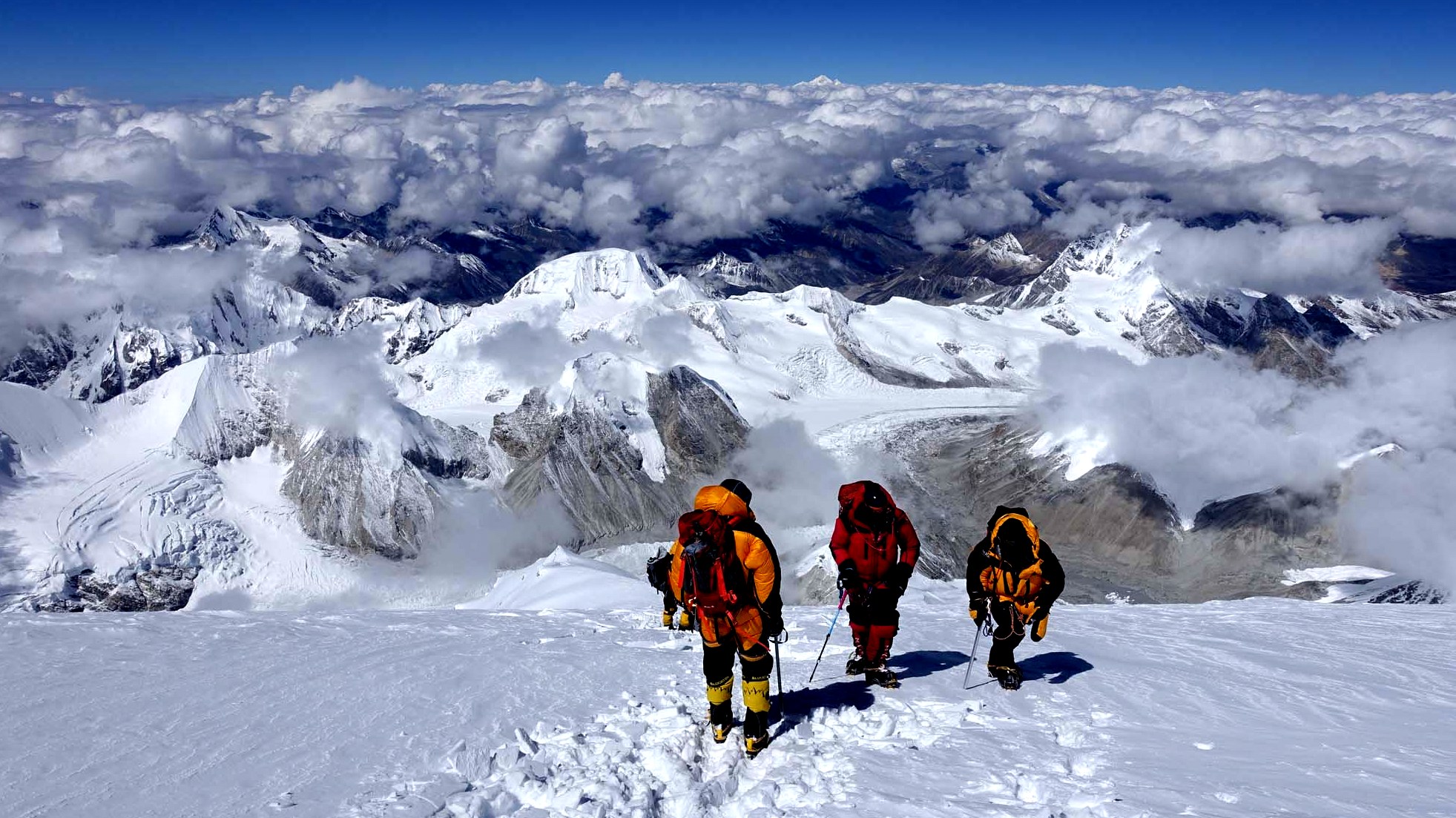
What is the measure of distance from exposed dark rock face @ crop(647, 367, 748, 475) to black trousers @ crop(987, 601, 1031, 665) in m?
126

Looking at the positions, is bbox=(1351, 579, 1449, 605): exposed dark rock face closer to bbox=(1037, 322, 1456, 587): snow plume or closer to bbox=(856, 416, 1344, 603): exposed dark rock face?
bbox=(1037, 322, 1456, 587): snow plume

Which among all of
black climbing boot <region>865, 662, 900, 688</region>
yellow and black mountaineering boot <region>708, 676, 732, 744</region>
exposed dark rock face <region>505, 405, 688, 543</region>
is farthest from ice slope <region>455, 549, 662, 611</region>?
exposed dark rock face <region>505, 405, 688, 543</region>

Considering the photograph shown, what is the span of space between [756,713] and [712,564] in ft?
6.56

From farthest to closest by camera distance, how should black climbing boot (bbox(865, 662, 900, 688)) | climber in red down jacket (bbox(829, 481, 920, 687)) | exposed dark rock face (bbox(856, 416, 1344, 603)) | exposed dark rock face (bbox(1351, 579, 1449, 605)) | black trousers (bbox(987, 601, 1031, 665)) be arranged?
1. exposed dark rock face (bbox(856, 416, 1344, 603))
2. exposed dark rock face (bbox(1351, 579, 1449, 605))
3. black trousers (bbox(987, 601, 1031, 665))
4. black climbing boot (bbox(865, 662, 900, 688))
5. climber in red down jacket (bbox(829, 481, 920, 687))

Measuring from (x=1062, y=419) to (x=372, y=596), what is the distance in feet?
391

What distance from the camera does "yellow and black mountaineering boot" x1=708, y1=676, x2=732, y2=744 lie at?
36.2ft

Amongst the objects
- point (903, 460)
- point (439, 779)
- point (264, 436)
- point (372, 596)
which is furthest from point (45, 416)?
point (439, 779)

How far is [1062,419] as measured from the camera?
154 meters

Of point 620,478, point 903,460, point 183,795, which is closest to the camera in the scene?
point 183,795

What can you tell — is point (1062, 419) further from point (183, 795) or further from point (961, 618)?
point (183, 795)

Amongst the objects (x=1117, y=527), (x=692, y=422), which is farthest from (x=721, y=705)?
(x=692, y=422)

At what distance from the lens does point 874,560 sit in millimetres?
12703

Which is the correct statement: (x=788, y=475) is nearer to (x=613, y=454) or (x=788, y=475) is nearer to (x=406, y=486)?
(x=613, y=454)

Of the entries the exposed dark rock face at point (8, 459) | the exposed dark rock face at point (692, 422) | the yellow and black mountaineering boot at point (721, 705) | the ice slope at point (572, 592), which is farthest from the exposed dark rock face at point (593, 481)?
the yellow and black mountaineering boot at point (721, 705)
